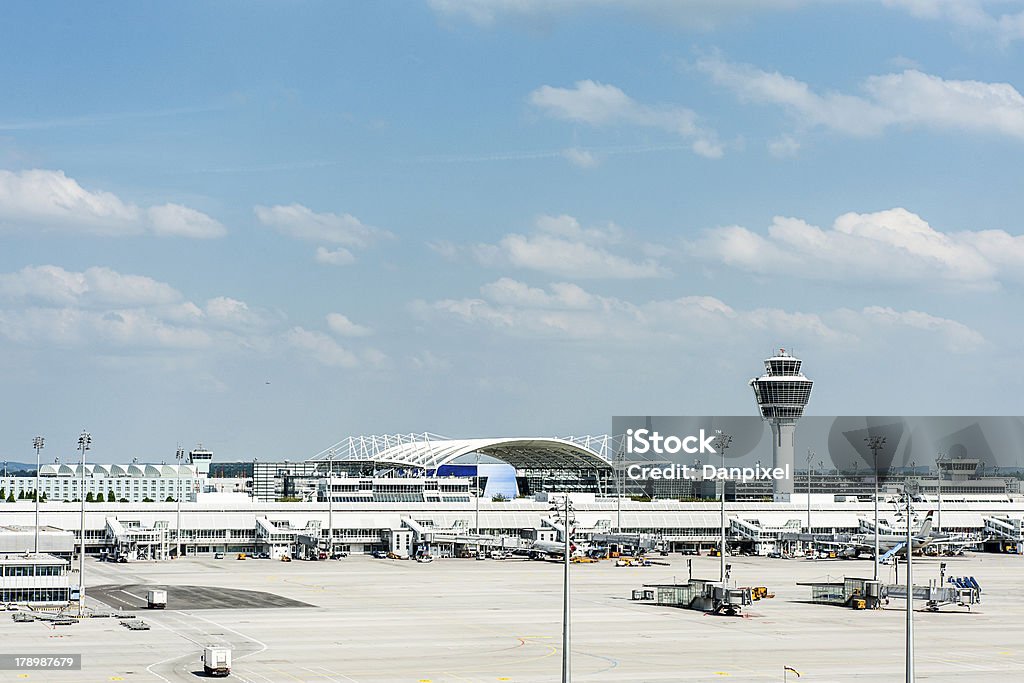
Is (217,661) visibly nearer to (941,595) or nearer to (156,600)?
(156,600)

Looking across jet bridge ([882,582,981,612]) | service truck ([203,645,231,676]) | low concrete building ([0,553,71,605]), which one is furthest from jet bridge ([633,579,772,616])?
low concrete building ([0,553,71,605])

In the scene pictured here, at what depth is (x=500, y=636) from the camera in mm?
91062

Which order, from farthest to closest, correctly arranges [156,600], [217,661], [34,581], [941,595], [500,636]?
[941,595]
[156,600]
[34,581]
[500,636]
[217,661]

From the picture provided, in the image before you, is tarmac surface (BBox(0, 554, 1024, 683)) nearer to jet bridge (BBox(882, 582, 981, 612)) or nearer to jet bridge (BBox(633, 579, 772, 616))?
jet bridge (BBox(882, 582, 981, 612))

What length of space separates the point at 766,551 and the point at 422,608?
9861cm

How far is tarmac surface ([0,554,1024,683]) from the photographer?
242 feet

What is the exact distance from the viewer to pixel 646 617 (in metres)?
104

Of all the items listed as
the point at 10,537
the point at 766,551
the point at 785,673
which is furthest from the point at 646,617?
the point at 766,551

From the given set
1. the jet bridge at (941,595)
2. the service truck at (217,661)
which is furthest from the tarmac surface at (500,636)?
the jet bridge at (941,595)

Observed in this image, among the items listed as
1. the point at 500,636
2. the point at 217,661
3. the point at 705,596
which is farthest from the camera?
the point at 705,596

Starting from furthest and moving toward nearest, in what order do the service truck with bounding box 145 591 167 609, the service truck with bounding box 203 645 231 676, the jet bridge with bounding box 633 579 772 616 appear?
the jet bridge with bounding box 633 579 772 616
the service truck with bounding box 145 591 167 609
the service truck with bounding box 203 645 231 676

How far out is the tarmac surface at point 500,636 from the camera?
73812mm

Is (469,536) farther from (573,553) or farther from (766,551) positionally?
(766,551)

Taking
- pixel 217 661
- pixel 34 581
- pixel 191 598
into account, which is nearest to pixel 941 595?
pixel 191 598
